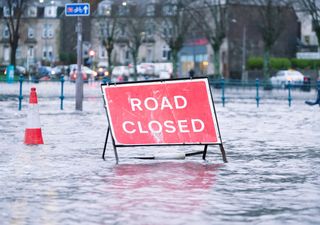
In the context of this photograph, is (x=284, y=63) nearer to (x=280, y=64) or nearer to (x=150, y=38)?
(x=280, y=64)

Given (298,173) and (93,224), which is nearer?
(93,224)

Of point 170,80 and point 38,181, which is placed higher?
point 170,80

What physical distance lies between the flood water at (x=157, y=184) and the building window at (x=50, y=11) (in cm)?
10891

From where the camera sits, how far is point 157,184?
35.5ft

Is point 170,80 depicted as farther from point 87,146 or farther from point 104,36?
point 104,36

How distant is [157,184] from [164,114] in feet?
9.64

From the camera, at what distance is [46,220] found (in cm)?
808

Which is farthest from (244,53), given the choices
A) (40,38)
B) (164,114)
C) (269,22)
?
(164,114)

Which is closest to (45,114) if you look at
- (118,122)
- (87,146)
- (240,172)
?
(87,146)

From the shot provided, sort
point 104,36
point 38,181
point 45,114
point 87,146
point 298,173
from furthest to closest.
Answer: point 104,36 → point 45,114 → point 87,146 → point 298,173 → point 38,181

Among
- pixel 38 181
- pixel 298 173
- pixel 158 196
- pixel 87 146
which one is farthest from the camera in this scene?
pixel 87 146

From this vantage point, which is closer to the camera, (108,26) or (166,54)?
(108,26)

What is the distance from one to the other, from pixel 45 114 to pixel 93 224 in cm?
1976

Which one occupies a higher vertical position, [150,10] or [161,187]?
[150,10]
